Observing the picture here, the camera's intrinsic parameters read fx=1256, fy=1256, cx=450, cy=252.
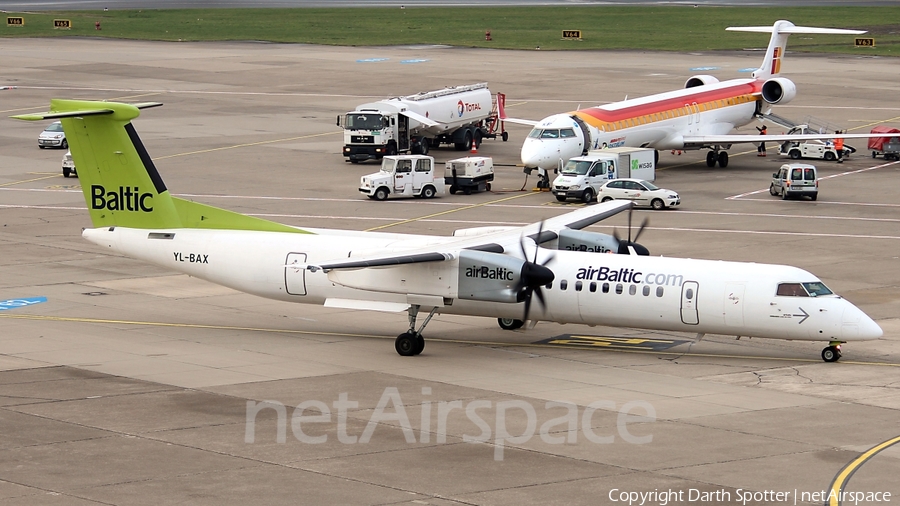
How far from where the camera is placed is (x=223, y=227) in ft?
121

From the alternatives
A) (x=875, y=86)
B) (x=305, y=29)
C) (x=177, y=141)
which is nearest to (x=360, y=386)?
(x=177, y=141)

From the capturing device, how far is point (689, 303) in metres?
32.9

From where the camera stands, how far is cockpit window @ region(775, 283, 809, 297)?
32.5m

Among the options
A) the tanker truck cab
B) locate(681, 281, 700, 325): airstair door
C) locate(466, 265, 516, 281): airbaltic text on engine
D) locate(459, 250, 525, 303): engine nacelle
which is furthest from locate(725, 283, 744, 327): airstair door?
the tanker truck cab

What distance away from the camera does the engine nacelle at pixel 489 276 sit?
3288 centimetres

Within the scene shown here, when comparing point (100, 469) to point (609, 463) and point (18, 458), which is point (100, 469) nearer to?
point (18, 458)

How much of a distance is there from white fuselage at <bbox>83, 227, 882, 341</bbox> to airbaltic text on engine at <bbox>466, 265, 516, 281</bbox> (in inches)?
17.0

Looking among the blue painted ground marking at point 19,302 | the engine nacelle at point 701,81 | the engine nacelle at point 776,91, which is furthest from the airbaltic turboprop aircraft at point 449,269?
the engine nacelle at point 776,91

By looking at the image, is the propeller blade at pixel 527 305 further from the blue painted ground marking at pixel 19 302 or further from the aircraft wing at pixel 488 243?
the blue painted ground marking at pixel 19 302

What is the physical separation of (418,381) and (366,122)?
4067cm

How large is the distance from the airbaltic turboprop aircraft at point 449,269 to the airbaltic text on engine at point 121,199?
0.10 feet

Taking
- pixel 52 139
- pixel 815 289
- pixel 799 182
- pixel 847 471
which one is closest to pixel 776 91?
pixel 799 182

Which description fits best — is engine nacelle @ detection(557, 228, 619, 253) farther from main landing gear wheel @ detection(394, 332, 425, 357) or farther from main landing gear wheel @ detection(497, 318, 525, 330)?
main landing gear wheel @ detection(394, 332, 425, 357)

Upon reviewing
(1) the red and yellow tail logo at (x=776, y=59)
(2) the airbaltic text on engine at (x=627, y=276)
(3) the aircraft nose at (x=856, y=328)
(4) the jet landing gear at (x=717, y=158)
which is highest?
(1) the red and yellow tail logo at (x=776, y=59)
